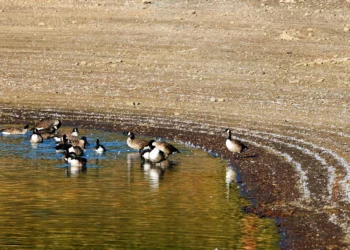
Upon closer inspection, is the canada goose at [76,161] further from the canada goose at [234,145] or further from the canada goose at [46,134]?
the canada goose at [46,134]

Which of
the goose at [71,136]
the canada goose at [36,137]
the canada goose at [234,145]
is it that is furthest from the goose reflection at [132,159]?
the canada goose at [36,137]

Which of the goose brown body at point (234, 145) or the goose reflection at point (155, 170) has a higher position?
the goose brown body at point (234, 145)

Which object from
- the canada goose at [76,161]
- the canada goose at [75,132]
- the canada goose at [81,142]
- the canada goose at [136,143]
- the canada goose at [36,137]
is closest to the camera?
the canada goose at [76,161]

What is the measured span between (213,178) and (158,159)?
9.39 feet

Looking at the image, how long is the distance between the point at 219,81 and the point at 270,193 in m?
22.6

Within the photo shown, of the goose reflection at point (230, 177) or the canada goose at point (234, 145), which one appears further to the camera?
the canada goose at point (234, 145)

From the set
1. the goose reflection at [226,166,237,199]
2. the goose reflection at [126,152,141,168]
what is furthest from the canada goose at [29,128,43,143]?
the goose reflection at [226,166,237,199]

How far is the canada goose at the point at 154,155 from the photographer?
2853 centimetres

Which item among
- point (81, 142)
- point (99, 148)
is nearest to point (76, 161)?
point (99, 148)

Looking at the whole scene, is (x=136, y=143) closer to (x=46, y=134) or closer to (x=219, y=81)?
(x=46, y=134)

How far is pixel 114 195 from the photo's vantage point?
77.4 feet

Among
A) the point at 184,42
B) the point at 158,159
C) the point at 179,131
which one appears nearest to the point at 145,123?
the point at 179,131

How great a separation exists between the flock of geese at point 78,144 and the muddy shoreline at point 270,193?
1.10 m

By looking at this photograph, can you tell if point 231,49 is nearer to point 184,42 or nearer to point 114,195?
point 184,42
